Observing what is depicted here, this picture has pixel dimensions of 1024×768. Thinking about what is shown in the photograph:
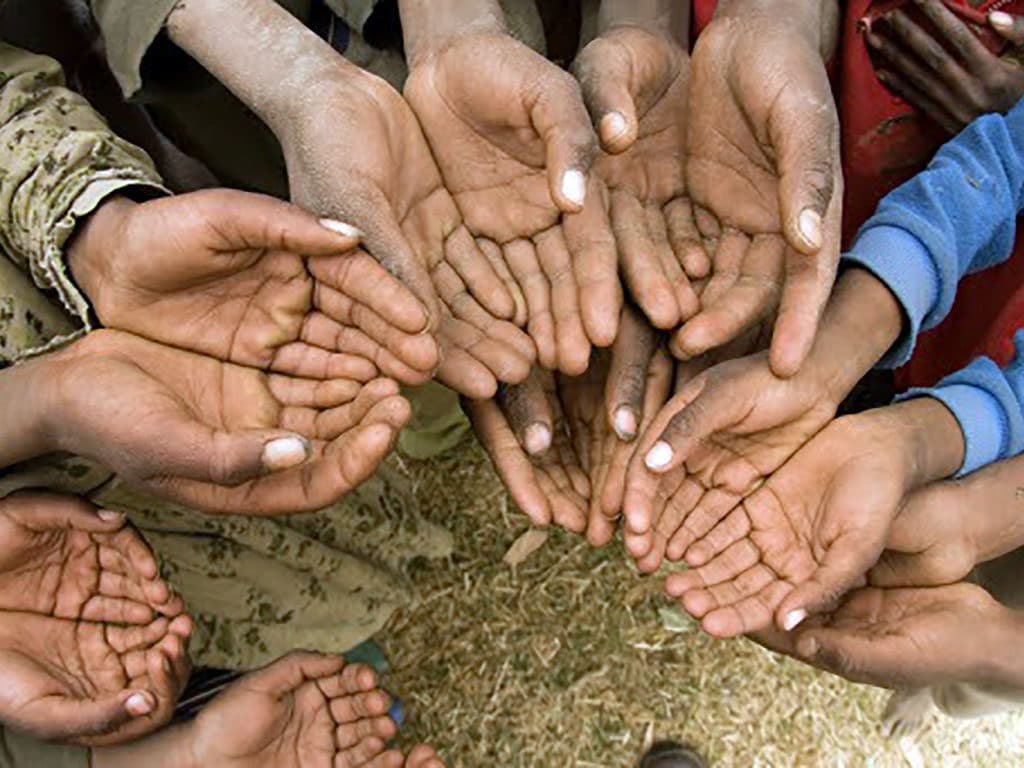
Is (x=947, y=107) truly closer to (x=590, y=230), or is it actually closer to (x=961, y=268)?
(x=961, y=268)

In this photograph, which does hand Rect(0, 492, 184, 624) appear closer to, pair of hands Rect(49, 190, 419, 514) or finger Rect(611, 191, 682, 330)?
pair of hands Rect(49, 190, 419, 514)

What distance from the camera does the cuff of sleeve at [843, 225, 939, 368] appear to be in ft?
4.89

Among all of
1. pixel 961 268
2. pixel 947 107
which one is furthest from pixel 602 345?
pixel 947 107

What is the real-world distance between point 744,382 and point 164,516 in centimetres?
94

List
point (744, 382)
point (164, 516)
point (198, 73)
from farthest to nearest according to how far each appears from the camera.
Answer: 1. point (198, 73)
2. point (164, 516)
3. point (744, 382)

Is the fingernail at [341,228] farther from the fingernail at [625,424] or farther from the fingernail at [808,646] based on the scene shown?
the fingernail at [808,646]

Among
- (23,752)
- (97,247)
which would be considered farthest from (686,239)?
(23,752)

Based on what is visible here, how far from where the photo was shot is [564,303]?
5.03 feet

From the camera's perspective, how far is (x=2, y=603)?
1.49 metres

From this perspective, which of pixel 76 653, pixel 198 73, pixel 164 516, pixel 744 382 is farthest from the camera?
pixel 198 73

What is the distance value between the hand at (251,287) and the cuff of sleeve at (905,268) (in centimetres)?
65

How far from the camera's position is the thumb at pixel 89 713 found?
140cm

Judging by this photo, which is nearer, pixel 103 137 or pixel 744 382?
pixel 744 382

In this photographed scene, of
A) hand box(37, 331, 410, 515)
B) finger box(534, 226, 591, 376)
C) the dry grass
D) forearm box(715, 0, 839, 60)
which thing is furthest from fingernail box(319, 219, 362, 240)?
the dry grass
